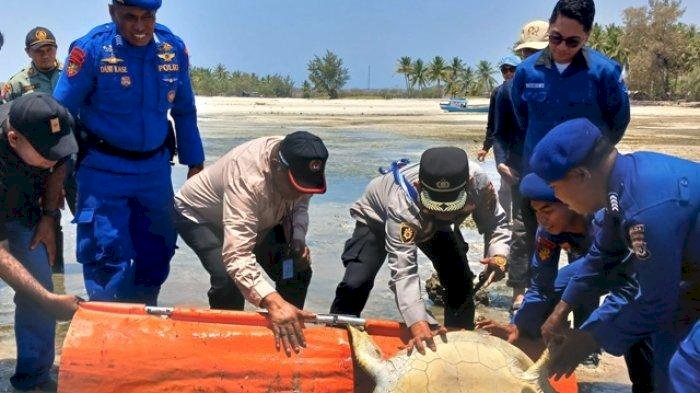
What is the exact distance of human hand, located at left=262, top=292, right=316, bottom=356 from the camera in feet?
11.8

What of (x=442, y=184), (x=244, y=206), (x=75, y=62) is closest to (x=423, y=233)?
(x=442, y=184)

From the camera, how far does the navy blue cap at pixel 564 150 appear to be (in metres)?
2.75

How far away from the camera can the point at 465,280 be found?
14.7 feet

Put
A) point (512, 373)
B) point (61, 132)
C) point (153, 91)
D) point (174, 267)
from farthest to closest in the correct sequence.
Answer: point (174, 267) → point (153, 91) → point (61, 132) → point (512, 373)

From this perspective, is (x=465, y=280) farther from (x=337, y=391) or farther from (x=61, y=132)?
(x=61, y=132)

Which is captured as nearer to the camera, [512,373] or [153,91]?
[512,373]

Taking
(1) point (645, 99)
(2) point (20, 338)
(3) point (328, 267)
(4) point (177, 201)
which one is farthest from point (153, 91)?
(1) point (645, 99)

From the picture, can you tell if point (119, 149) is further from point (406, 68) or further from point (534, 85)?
point (406, 68)

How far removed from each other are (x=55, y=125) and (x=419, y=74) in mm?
89834

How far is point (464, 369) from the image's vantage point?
11.3 ft

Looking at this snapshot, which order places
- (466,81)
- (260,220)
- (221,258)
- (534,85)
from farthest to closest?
(466,81) < (534,85) < (221,258) < (260,220)

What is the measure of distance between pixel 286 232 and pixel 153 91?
3.47 ft

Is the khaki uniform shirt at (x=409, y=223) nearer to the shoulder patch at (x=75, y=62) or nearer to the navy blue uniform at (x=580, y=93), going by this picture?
the navy blue uniform at (x=580, y=93)

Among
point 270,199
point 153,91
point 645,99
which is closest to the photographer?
point 270,199
